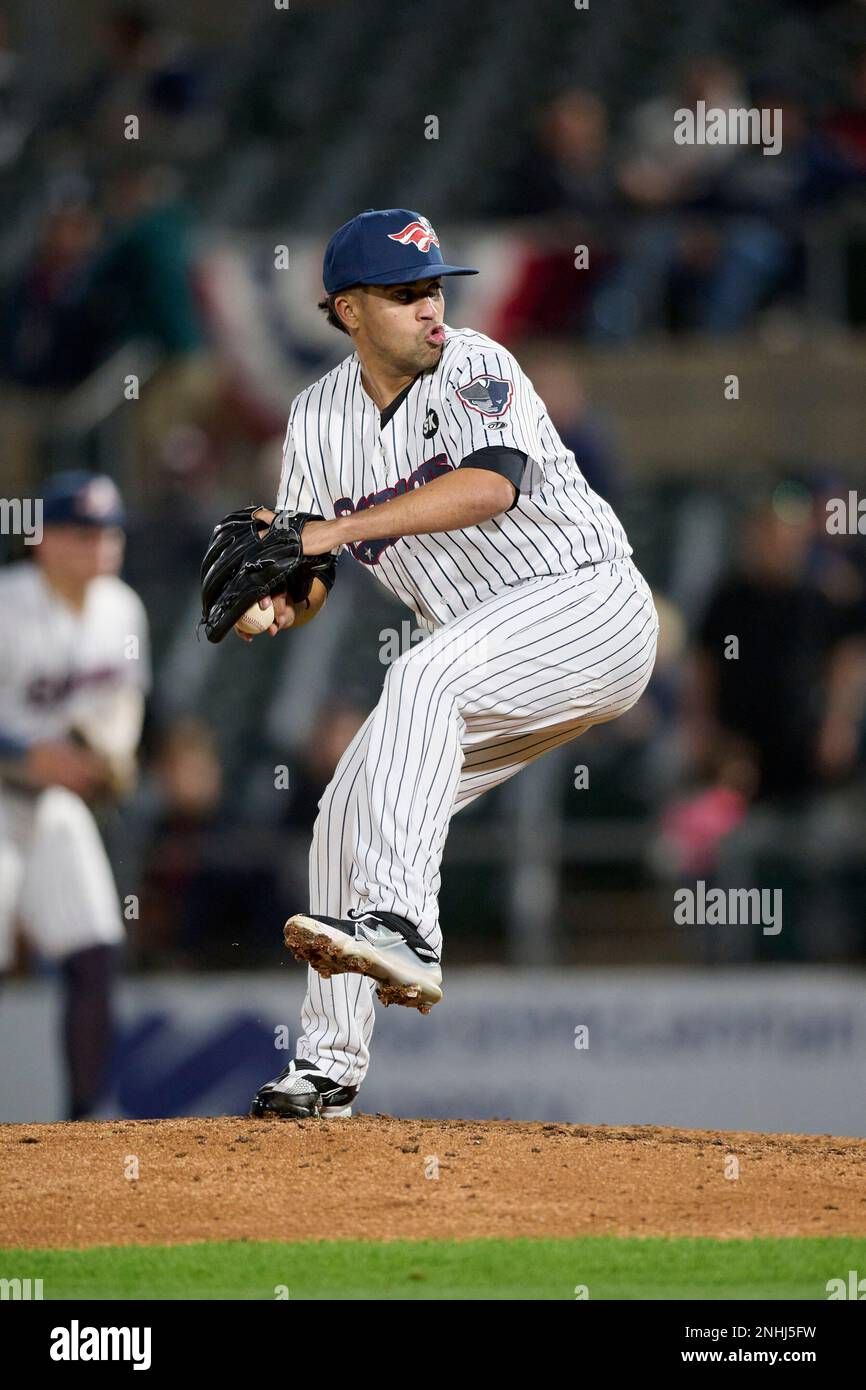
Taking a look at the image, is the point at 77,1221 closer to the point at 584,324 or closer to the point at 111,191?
the point at 584,324

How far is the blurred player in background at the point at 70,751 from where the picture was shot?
7.06 m

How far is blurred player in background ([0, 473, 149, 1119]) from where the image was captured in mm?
7062

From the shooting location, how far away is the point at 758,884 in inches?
289

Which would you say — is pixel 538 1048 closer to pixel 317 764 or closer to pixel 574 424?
pixel 317 764

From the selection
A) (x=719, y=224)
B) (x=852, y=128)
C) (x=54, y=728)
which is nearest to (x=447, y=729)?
(x=54, y=728)

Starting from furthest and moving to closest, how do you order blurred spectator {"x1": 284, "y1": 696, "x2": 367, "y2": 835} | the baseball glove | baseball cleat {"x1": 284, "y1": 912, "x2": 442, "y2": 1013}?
blurred spectator {"x1": 284, "y1": 696, "x2": 367, "y2": 835}
the baseball glove
baseball cleat {"x1": 284, "y1": 912, "x2": 442, "y2": 1013}

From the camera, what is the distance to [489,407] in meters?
4.35

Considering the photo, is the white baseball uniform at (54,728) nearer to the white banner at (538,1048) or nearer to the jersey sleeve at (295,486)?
the white banner at (538,1048)

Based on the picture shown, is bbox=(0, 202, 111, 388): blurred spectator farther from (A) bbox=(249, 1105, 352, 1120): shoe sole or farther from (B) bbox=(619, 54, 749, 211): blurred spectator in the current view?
(A) bbox=(249, 1105, 352, 1120): shoe sole

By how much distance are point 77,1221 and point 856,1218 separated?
5.00ft

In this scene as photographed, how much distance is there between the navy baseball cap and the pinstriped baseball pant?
0.72 m

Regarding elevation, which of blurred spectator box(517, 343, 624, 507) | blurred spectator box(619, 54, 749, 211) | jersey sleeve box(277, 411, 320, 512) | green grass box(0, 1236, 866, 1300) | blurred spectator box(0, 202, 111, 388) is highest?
blurred spectator box(619, 54, 749, 211)

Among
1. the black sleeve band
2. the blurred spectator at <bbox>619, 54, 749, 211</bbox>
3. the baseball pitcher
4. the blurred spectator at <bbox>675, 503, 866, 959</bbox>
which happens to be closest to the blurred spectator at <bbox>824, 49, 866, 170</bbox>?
the blurred spectator at <bbox>619, 54, 749, 211</bbox>

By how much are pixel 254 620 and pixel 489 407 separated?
2.30 ft
